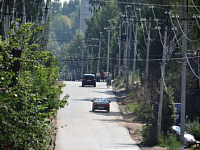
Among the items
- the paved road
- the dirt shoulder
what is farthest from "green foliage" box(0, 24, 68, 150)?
the dirt shoulder

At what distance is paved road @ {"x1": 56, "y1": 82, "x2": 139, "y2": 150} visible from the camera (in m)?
36.1

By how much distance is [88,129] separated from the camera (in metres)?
43.5

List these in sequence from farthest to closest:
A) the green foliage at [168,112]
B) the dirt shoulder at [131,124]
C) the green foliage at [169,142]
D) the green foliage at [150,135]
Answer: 1. the dirt shoulder at [131,124]
2. the green foliage at [168,112]
3. the green foliage at [150,135]
4. the green foliage at [169,142]

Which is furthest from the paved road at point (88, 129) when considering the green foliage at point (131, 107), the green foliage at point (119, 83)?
the green foliage at point (119, 83)

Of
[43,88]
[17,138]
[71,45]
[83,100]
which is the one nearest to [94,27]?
[71,45]

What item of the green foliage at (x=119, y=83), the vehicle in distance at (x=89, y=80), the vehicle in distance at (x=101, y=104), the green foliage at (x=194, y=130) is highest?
the green foliage at (x=194, y=130)

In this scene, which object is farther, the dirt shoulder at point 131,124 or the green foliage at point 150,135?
the dirt shoulder at point 131,124

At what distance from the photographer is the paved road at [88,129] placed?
3609cm

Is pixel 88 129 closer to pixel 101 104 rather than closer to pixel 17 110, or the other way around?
pixel 101 104

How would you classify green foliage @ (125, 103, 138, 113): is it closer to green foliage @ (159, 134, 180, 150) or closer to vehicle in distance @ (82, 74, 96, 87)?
green foliage @ (159, 134, 180, 150)

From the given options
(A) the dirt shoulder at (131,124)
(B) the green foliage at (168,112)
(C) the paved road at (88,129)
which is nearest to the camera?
(C) the paved road at (88,129)

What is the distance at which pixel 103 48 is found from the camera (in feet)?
375

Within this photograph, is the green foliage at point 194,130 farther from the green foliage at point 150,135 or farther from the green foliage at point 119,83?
the green foliage at point 119,83

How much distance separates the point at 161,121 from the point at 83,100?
73.1ft
